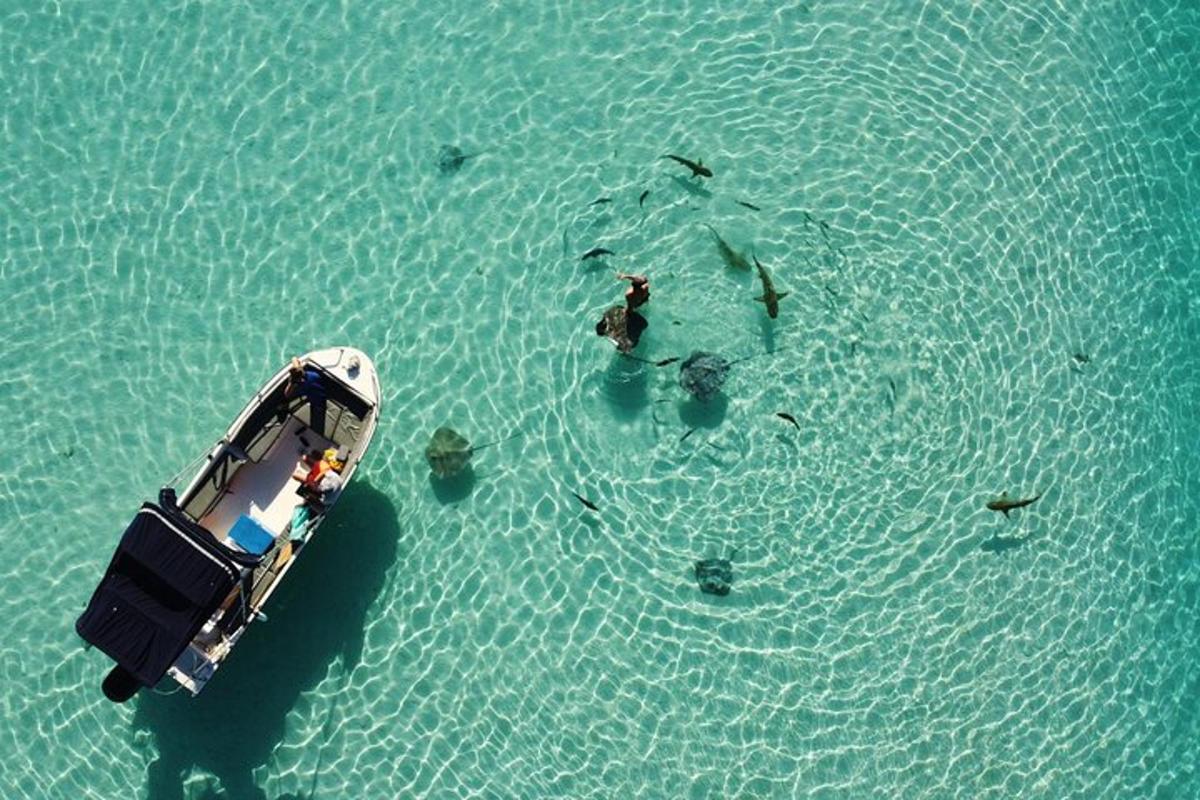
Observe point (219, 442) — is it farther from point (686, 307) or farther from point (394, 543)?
point (686, 307)

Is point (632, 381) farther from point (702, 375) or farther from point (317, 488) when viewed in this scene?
point (317, 488)

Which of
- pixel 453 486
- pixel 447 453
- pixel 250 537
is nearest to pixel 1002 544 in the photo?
pixel 453 486

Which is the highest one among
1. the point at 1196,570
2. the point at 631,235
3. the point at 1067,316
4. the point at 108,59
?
the point at 108,59

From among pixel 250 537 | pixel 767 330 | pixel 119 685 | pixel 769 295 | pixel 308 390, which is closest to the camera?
pixel 119 685

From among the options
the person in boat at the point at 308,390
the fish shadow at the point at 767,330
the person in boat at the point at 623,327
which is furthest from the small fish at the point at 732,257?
the person in boat at the point at 308,390

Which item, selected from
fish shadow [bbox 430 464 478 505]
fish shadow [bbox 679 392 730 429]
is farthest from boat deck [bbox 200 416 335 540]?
fish shadow [bbox 679 392 730 429]

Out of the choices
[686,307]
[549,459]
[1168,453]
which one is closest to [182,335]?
[549,459]
